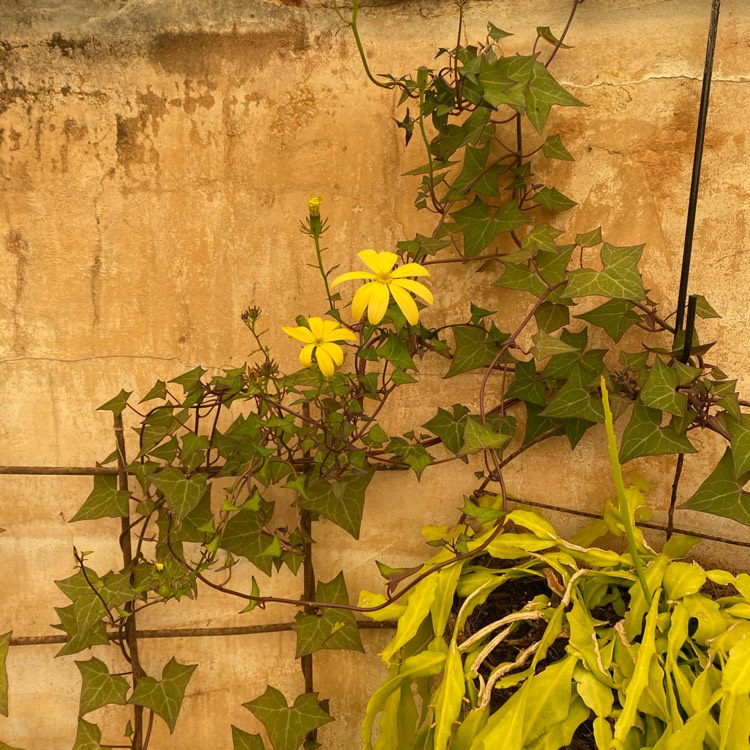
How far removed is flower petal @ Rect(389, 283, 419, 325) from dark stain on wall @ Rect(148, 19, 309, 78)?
0.50 metres

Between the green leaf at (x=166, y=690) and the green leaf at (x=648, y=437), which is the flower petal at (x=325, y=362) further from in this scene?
the green leaf at (x=166, y=690)

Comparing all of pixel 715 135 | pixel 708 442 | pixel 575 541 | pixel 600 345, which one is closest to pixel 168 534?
pixel 575 541

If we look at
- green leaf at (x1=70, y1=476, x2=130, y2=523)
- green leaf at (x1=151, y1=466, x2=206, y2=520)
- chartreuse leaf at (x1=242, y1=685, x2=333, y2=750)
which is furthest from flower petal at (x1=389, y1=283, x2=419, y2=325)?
chartreuse leaf at (x1=242, y1=685, x2=333, y2=750)

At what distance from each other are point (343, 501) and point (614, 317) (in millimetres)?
503

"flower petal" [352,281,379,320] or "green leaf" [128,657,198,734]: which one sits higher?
"flower petal" [352,281,379,320]

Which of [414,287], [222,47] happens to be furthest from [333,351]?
[222,47]

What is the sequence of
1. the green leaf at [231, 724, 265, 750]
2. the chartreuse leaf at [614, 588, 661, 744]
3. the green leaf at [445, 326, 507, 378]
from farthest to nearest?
1. the green leaf at [231, 724, 265, 750]
2. the green leaf at [445, 326, 507, 378]
3. the chartreuse leaf at [614, 588, 661, 744]

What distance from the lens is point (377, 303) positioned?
808 millimetres

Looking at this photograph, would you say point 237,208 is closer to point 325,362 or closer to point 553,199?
point 325,362

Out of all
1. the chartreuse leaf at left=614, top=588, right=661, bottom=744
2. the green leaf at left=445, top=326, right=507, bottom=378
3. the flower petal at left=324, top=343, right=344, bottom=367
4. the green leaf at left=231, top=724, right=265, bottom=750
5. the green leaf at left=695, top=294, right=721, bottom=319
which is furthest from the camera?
the green leaf at left=231, top=724, right=265, bottom=750

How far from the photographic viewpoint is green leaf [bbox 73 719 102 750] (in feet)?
3.63

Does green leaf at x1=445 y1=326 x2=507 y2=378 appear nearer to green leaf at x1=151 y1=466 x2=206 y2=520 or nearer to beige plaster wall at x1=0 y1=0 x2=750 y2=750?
beige plaster wall at x1=0 y1=0 x2=750 y2=750

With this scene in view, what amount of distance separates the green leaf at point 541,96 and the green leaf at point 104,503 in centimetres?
85

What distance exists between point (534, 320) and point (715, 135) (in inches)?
15.3
